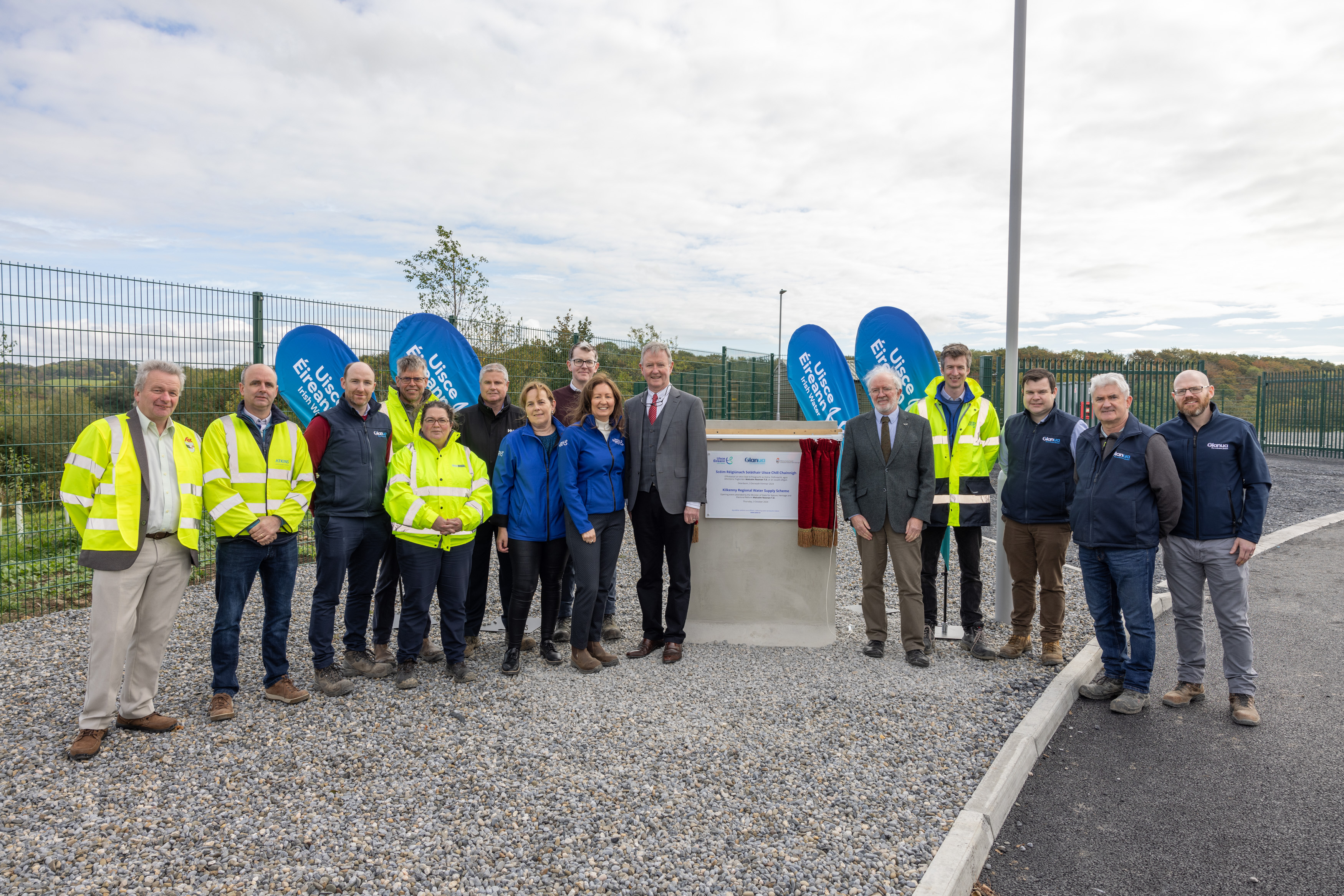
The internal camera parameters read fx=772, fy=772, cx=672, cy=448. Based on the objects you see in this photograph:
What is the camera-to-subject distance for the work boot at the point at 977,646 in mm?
5484

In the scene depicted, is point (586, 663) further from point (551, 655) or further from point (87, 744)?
point (87, 744)

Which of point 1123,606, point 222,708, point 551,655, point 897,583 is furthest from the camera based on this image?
point 897,583

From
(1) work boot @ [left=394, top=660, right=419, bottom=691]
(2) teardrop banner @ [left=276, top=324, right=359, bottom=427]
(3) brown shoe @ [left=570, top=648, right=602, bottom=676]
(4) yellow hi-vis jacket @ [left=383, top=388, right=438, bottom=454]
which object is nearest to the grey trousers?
(3) brown shoe @ [left=570, top=648, right=602, bottom=676]

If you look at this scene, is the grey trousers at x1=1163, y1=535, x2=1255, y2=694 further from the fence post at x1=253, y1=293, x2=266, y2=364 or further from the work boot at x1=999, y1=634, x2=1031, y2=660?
the fence post at x1=253, y1=293, x2=266, y2=364

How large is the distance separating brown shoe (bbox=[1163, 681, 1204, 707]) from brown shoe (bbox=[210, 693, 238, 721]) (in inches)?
218

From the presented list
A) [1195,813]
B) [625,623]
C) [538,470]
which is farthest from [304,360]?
[1195,813]

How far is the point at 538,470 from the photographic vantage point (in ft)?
16.5

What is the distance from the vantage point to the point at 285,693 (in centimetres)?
450

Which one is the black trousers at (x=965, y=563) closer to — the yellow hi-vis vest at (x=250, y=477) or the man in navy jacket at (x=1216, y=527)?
the man in navy jacket at (x=1216, y=527)

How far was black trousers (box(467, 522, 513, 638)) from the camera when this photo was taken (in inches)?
211

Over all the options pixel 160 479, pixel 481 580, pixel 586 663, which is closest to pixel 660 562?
pixel 586 663

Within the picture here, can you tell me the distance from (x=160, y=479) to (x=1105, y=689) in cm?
566

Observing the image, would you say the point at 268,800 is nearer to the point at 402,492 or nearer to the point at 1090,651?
the point at 402,492

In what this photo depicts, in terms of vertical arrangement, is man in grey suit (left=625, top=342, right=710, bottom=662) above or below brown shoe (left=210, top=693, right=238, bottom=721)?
above
